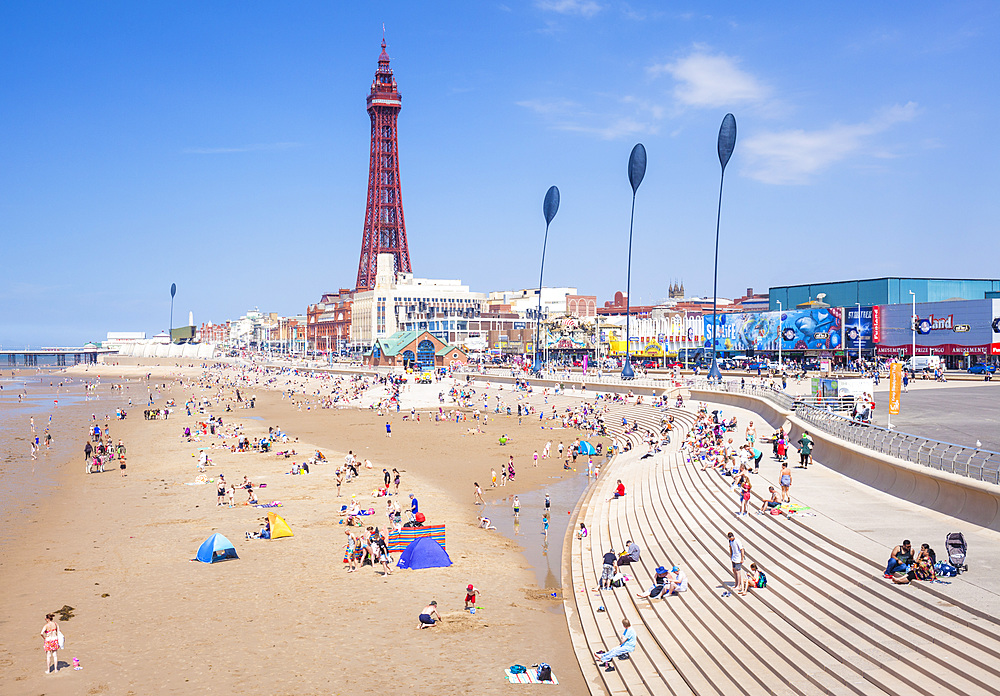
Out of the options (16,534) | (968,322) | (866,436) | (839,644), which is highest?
(968,322)

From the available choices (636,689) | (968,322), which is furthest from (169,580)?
(968,322)

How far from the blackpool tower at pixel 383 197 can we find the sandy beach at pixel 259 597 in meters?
105

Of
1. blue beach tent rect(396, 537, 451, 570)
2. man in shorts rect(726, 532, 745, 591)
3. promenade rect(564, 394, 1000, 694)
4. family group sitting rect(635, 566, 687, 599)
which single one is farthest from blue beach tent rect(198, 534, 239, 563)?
man in shorts rect(726, 532, 745, 591)

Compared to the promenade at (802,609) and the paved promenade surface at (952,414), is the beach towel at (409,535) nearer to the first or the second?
the promenade at (802,609)

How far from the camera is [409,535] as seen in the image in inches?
648

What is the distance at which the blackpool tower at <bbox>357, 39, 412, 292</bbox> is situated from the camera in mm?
129000

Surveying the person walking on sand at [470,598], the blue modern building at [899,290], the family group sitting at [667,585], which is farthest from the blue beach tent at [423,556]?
the blue modern building at [899,290]

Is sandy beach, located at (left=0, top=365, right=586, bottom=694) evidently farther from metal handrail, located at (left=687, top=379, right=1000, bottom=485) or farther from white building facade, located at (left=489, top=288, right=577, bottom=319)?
white building facade, located at (left=489, top=288, right=577, bottom=319)

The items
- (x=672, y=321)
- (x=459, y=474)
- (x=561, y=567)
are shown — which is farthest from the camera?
(x=672, y=321)

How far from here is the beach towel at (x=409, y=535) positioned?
16.4 meters

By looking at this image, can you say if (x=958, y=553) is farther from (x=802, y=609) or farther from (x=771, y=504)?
(x=771, y=504)

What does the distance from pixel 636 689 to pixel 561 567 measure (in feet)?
21.1

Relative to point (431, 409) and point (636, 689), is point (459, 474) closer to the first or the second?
point (636, 689)

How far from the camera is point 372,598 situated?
13.8 m
